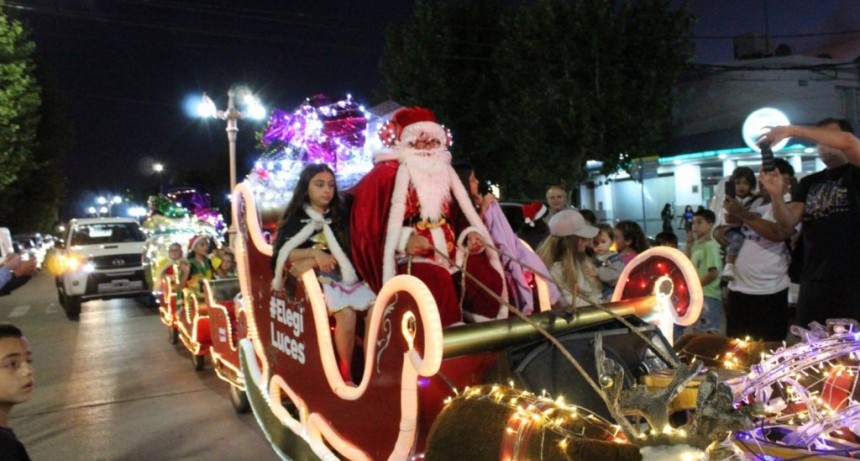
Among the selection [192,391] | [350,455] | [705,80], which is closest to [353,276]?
[350,455]

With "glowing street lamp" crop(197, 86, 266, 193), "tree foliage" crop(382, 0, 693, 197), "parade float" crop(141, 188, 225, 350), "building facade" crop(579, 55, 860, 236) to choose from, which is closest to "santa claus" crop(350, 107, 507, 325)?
"parade float" crop(141, 188, 225, 350)

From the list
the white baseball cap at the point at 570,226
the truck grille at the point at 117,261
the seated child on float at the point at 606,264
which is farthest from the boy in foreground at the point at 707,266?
the truck grille at the point at 117,261

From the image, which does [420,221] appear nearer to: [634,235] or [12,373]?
[12,373]

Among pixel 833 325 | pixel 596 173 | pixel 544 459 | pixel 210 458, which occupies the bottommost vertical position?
pixel 210 458

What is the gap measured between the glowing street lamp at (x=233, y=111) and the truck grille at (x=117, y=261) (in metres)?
3.92

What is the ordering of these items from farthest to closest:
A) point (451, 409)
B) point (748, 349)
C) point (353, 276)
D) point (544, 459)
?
point (353, 276)
point (748, 349)
point (451, 409)
point (544, 459)

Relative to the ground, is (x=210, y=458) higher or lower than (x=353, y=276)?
lower

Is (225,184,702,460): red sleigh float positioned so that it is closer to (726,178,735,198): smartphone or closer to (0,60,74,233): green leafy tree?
(726,178,735,198): smartphone

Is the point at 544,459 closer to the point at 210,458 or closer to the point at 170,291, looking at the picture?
the point at 210,458

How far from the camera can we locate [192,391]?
23.3 ft

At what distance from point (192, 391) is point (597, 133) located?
14368 mm

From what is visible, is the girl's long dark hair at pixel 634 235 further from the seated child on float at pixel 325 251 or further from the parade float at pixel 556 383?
the seated child on float at pixel 325 251

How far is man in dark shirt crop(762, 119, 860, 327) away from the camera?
3072 mm

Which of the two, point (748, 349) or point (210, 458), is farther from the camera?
point (210, 458)
